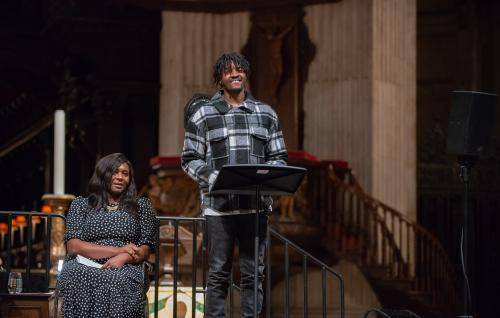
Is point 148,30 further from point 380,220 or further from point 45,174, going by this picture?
point 380,220

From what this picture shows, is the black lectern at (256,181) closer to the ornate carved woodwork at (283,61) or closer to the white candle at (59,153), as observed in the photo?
the white candle at (59,153)

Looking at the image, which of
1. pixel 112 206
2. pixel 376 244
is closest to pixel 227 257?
pixel 112 206

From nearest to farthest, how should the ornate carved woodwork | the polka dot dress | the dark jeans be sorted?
the dark jeans
the polka dot dress
the ornate carved woodwork

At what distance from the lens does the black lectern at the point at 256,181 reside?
18.7 feet

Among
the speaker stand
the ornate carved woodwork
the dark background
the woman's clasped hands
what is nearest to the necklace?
the woman's clasped hands

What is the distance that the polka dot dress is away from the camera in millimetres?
6488

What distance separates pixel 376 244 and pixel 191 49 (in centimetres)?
403

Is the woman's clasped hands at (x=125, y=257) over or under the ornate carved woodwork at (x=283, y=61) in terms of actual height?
under

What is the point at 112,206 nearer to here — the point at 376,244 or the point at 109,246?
the point at 109,246

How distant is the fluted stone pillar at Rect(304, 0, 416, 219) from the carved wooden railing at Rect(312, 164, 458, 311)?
1229mm

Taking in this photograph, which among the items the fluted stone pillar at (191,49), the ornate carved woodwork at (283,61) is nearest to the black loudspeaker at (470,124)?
the ornate carved woodwork at (283,61)

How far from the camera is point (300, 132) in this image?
48.7ft

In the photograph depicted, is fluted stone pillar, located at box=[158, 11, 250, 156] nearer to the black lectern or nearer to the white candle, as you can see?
the white candle

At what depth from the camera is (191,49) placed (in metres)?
15.2
